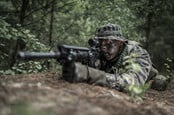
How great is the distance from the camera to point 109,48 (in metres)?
6.58

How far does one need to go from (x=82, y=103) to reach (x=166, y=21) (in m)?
8.61

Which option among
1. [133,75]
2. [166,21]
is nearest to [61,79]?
[133,75]

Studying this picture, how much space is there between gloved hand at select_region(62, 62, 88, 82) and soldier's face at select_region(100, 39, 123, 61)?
1111 millimetres

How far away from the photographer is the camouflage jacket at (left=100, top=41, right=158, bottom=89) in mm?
5939

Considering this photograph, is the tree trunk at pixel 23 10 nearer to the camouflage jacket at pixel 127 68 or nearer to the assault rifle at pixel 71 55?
the camouflage jacket at pixel 127 68

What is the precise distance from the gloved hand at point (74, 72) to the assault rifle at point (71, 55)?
91 mm

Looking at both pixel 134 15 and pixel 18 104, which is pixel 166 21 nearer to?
pixel 134 15

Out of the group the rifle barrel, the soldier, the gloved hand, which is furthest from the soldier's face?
the rifle barrel

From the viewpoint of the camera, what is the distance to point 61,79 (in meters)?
5.67

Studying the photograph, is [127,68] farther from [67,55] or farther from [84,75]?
[67,55]

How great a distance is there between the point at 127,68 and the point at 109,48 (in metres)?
0.71

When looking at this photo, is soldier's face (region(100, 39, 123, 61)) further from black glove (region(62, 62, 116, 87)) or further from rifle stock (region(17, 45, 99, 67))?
black glove (region(62, 62, 116, 87))

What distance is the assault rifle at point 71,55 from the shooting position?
4.96 m

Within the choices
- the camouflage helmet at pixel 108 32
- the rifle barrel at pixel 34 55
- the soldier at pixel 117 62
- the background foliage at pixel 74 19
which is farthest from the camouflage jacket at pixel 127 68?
the background foliage at pixel 74 19
